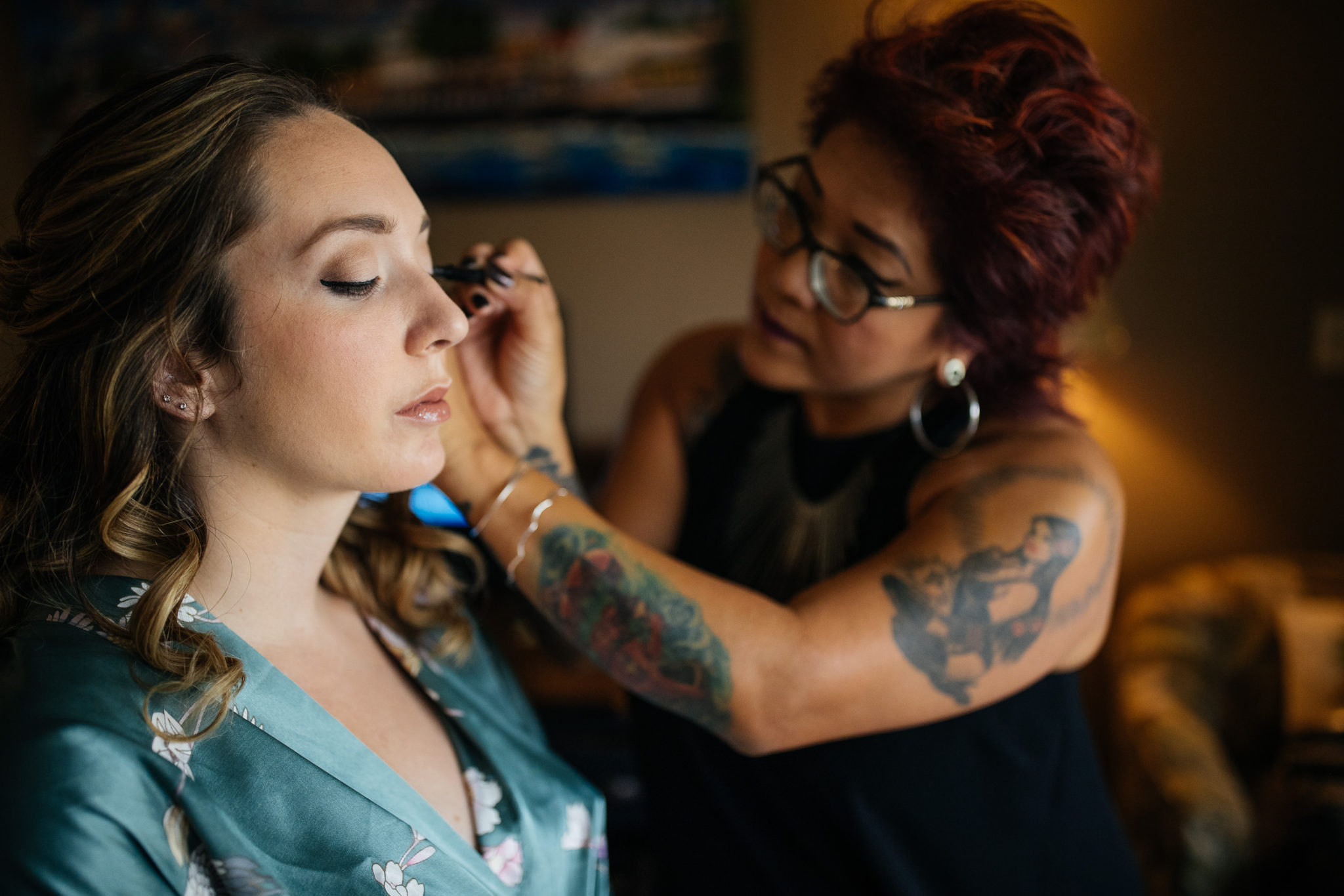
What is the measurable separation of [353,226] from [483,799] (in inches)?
24.2

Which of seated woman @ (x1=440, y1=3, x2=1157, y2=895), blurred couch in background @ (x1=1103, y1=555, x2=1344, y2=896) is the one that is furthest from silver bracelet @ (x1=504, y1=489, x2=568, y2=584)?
blurred couch in background @ (x1=1103, y1=555, x2=1344, y2=896)

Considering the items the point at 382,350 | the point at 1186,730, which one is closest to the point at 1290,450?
the point at 1186,730

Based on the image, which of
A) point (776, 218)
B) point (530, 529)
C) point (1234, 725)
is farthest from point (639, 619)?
point (1234, 725)

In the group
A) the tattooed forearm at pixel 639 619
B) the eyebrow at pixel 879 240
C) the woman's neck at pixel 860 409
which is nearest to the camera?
the tattooed forearm at pixel 639 619

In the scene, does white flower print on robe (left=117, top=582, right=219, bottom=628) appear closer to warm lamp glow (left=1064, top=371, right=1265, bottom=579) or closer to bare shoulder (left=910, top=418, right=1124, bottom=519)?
bare shoulder (left=910, top=418, right=1124, bottom=519)

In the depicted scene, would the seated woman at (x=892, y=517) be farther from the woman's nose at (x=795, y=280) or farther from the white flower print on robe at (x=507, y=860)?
the white flower print on robe at (x=507, y=860)

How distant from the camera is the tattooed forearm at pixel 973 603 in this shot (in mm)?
1074

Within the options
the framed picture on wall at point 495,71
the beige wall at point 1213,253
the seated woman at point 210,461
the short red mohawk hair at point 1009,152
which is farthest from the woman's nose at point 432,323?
the beige wall at point 1213,253

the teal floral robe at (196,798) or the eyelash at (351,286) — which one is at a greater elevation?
the eyelash at (351,286)

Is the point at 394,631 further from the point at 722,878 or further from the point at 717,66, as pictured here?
the point at 717,66

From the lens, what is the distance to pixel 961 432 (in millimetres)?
1244

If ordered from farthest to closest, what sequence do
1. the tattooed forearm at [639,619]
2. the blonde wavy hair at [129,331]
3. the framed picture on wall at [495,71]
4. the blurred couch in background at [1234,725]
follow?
the framed picture on wall at [495,71]
the blurred couch in background at [1234,725]
the tattooed forearm at [639,619]
the blonde wavy hair at [129,331]

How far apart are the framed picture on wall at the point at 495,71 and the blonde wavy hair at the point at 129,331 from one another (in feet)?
7.22

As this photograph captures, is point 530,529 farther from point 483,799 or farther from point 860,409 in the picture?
point 860,409
